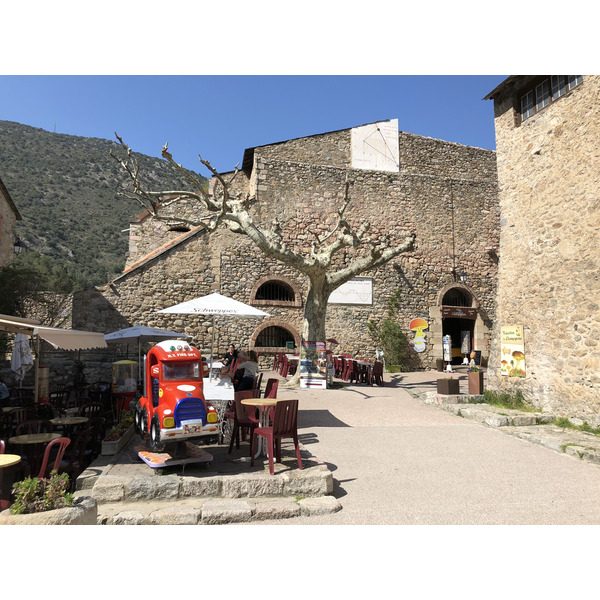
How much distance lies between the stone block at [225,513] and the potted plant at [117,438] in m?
2.11

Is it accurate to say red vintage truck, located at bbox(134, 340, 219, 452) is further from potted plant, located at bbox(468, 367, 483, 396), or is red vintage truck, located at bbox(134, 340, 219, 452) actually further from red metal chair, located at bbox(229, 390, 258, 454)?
potted plant, located at bbox(468, 367, 483, 396)

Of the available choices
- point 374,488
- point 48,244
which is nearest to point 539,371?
point 374,488

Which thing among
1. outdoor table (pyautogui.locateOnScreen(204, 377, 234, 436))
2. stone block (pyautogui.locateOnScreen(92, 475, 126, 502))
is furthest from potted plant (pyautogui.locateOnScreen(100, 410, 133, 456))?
stone block (pyautogui.locateOnScreen(92, 475, 126, 502))

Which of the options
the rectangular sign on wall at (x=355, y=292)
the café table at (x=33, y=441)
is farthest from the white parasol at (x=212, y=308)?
the rectangular sign on wall at (x=355, y=292)

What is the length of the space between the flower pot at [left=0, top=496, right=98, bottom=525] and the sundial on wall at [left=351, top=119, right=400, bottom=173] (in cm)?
1736

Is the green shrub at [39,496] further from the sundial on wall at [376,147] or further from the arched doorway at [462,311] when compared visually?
the sundial on wall at [376,147]

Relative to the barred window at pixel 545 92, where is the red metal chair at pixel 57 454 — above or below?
below

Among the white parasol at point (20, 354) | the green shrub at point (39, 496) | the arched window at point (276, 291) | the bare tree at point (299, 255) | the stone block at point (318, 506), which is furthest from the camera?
the arched window at point (276, 291)

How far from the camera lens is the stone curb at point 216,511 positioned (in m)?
3.91

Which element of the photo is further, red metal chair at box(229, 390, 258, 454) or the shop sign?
the shop sign

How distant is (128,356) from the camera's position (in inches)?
517

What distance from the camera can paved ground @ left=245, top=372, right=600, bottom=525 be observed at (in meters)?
4.30

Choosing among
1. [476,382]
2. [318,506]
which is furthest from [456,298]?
[318,506]

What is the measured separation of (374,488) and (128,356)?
997cm
